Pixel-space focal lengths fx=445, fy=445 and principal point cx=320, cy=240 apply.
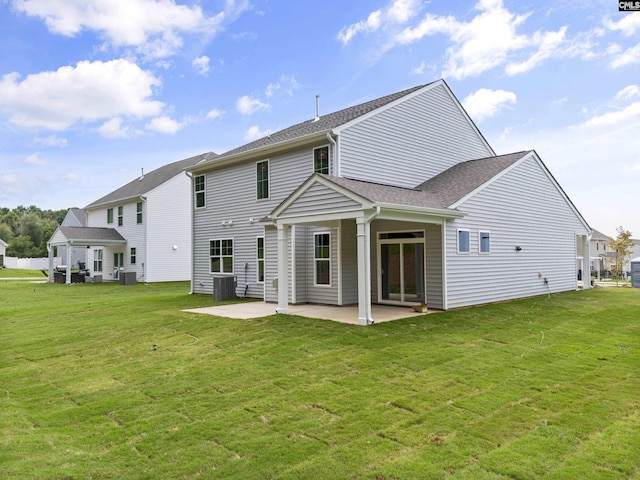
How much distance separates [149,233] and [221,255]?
35.8 ft

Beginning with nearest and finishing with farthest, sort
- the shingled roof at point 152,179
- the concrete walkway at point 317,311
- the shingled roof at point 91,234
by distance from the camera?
the concrete walkway at point 317,311, the shingled roof at point 91,234, the shingled roof at point 152,179

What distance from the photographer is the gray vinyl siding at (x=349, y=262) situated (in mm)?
13406

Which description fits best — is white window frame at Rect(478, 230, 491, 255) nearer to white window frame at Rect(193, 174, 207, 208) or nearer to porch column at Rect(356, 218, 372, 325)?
porch column at Rect(356, 218, 372, 325)

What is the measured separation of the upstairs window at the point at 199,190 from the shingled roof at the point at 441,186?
30.0ft

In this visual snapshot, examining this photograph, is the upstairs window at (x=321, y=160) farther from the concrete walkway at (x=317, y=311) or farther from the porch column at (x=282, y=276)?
the concrete walkway at (x=317, y=311)

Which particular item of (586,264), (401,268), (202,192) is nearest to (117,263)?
(202,192)

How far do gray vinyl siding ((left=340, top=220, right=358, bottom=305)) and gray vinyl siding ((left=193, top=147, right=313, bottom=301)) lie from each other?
228 centimetres

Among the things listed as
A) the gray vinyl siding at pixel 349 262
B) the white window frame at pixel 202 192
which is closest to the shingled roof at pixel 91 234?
the white window frame at pixel 202 192

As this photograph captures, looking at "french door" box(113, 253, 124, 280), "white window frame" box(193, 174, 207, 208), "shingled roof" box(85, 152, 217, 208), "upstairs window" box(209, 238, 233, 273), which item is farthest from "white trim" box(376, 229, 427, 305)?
"french door" box(113, 253, 124, 280)

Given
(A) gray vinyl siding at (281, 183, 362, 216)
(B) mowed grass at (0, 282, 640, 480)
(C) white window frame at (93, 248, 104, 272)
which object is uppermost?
(A) gray vinyl siding at (281, 183, 362, 216)

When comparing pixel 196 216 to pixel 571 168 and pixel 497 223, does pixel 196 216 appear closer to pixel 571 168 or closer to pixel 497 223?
pixel 497 223

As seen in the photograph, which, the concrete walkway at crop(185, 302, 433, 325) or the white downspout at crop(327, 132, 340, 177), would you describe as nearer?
the concrete walkway at crop(185, 302, 433, 325)

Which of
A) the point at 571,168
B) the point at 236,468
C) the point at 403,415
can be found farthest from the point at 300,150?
the point at 571,168

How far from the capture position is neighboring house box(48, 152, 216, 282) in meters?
26.9
